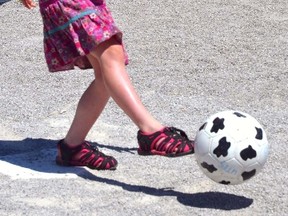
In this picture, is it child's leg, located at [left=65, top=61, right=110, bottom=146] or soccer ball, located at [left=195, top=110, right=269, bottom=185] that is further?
child's leg, located at [left=65, top=61, right=110, bottom=146]

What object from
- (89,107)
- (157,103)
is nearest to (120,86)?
(89,107)

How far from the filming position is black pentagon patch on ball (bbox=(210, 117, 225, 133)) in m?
4.34

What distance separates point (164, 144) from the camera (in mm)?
4547

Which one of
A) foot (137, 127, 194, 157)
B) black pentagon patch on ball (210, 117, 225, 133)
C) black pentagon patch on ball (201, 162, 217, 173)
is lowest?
foot (137, 127, 194, 157)

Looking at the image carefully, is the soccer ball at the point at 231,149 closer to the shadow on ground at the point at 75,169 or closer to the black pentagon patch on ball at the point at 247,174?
the black pentagon patch on ball at the point at 247,174

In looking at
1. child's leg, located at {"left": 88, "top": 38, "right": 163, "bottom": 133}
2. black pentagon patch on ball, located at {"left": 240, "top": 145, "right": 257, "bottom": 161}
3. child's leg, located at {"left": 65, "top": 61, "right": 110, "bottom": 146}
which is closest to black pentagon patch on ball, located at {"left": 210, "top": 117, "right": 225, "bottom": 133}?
black pentagon patch on ball, located at {"left": 240, "top": 145, "right": 257, "bottom": 161}

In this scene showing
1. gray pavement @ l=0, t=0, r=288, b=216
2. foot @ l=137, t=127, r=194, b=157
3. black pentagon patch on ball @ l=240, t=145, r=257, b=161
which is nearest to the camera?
black pentagon patch on ball @ l=240, t=145, r=257, b=161

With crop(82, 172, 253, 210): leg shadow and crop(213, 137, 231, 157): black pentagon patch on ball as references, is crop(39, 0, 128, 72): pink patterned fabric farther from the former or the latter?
crop(213, 137, 231, 157): black pentagon patch on ball

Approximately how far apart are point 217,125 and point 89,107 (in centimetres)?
84

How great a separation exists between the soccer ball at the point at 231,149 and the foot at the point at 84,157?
69cm

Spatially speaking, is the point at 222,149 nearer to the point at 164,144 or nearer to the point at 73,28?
the point at 164,144

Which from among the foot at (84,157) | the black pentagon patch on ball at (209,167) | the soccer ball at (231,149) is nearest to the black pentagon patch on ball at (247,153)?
the soccer ball at (231,149)

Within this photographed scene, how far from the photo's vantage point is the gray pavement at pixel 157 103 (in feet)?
14.5

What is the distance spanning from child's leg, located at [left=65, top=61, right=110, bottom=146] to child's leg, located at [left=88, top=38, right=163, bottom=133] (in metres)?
0.14
